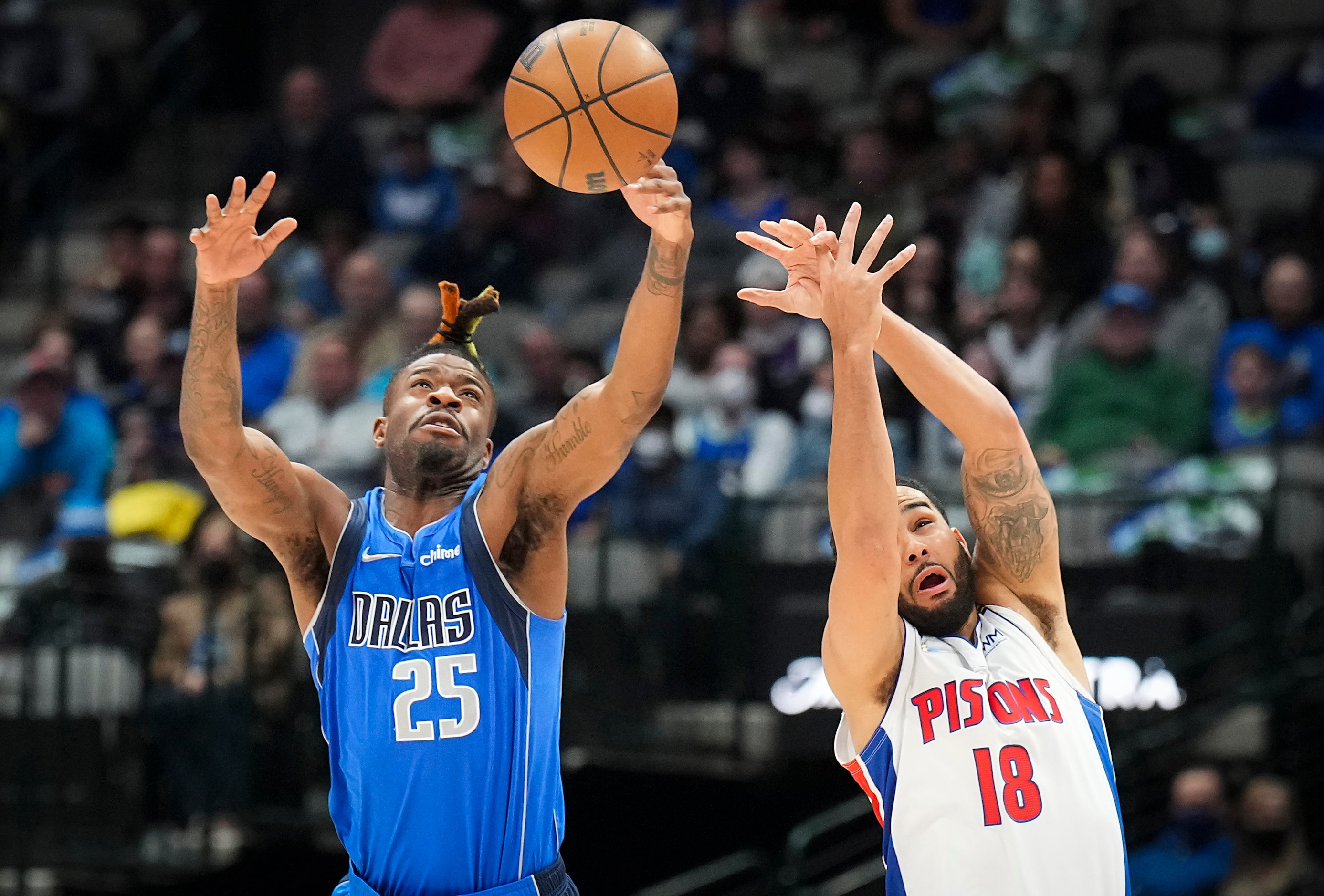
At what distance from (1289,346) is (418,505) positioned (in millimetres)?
5694

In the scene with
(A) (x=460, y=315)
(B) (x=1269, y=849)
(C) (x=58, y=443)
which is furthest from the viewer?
(C) (x=58, y=443)

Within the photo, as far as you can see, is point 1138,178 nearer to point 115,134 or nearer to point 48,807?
point 48,807

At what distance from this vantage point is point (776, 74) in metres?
12.5

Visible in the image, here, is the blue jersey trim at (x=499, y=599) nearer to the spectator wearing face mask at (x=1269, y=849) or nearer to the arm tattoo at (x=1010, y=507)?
the arm tattoo at (x=1010, y=507)

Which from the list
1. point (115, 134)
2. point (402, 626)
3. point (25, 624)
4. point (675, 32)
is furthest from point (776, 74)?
point (402, 626)

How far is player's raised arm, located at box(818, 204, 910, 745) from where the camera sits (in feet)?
14.7

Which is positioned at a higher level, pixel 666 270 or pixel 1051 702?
pixel 666 270

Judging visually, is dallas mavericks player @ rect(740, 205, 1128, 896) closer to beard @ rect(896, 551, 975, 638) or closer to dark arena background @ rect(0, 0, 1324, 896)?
beard @ rect(896, 551, 975, 638)

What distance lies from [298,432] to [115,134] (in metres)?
5.28

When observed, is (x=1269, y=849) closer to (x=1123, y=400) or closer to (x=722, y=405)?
(x=1123, y=400)

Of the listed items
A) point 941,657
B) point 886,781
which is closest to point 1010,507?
point 941,657

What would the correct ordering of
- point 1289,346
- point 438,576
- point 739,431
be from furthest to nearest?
1. point 739,431
2. point 1289,346
3. point 438,576

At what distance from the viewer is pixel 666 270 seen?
4625 mm

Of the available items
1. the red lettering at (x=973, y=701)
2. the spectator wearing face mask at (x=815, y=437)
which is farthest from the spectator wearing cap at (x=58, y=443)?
the red lettering at (x=973, y=701)
